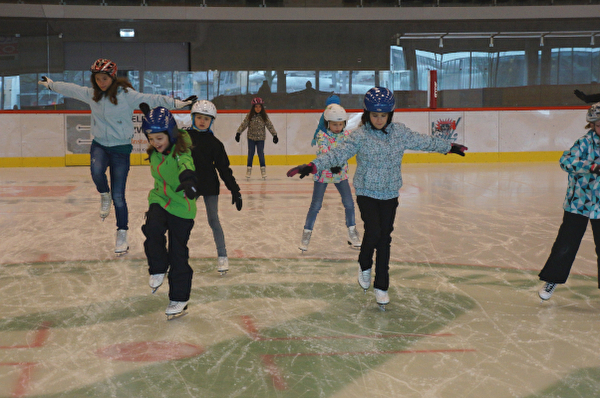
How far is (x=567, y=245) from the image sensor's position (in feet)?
11.3

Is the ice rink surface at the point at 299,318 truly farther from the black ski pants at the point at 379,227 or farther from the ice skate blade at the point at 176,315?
the black ski pants at the point at 379,227

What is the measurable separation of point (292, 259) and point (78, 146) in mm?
10112

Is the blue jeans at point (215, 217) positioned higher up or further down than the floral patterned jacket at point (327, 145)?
further down

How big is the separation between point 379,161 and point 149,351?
1.61m

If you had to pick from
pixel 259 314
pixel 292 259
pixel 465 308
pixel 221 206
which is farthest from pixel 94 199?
pixel 465 308

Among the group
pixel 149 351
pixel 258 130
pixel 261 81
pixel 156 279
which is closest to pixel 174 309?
pixel 156 279

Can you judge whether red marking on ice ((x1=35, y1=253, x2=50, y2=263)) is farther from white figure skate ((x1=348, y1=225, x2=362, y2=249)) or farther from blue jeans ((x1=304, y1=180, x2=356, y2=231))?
white figure skate ((x1=348, y1=225, x2=362, y2=249))

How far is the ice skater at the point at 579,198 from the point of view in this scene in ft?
10.7

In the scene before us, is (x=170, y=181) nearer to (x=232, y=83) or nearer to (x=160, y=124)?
(x=160, y=124)

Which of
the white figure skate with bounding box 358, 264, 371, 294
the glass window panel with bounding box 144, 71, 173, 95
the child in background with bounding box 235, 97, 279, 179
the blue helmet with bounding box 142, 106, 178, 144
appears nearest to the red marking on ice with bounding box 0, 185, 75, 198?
the child in background with bounding box 235, 97, 279, 179

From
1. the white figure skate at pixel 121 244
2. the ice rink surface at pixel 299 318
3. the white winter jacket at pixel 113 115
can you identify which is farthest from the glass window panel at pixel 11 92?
the white figure skate at pixel 121 244

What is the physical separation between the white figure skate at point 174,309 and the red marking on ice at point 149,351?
1.07 feet

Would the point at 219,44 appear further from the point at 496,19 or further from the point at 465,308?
the point at 465,308

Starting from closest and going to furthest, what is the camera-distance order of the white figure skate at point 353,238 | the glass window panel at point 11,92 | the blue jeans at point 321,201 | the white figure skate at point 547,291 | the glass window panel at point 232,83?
the white figure skate at point 547,291, the blue jeans at point 321,201, the white figure skate at point 353,238, the glass window panel at point 11,92, the glass window panel at point 232,83
